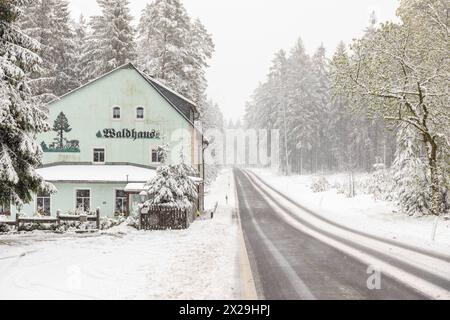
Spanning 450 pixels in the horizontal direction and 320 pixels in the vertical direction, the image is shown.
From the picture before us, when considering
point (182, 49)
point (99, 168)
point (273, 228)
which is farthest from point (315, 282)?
point (182, 49)

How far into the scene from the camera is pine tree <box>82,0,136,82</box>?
4134cm

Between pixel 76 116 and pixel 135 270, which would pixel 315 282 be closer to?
pixel 135 270

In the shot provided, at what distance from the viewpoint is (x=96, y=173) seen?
29.2 meters

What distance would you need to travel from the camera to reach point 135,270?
10961 millimetres

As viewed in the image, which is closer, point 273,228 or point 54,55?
point 273,228

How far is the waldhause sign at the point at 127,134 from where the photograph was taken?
3088 cm

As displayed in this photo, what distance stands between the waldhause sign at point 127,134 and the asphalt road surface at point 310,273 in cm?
1471

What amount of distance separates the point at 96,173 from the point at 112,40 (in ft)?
58.1

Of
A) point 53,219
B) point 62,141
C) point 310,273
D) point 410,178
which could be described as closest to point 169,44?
point 62,141

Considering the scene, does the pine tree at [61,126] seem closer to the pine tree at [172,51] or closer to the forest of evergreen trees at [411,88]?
the pine tree at [172,51]

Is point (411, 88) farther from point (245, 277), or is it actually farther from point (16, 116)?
point (16, 116)

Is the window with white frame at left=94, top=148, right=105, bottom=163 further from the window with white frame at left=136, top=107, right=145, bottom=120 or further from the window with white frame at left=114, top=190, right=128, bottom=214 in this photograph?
the window with white frame at left=136, top=107, right=145, bottom=120

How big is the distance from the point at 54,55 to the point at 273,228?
30671mm
